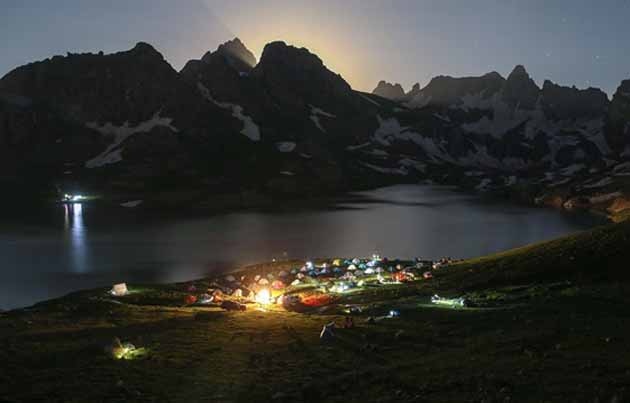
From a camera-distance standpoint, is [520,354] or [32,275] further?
[32,275]

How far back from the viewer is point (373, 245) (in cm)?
13338

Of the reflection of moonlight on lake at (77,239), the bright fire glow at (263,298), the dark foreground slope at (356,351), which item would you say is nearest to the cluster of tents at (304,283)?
the bright fire glow at (263,298)

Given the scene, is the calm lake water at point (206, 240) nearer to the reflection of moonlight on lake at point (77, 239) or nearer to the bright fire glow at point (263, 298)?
the reflection of moonlight on lake at point (77, 239)

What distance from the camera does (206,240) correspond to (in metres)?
141

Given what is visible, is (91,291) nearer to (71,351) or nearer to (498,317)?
(71,351)

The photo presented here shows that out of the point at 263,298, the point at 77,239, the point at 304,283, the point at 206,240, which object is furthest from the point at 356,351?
the point at 77,239

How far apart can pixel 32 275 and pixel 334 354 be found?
89.6 meters

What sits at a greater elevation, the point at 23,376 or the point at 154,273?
the point at 23,376

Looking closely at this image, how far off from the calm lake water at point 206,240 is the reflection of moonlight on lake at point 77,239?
9.5 inches

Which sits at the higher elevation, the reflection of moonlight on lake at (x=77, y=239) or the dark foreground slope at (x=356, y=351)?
the dark foreground slope at (x=356, y=351)

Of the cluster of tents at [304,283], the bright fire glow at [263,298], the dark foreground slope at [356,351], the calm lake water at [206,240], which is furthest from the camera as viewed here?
the calm lake water at [206,240]

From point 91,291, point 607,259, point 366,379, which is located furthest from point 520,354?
point 91,291

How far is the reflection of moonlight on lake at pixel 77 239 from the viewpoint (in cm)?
11088

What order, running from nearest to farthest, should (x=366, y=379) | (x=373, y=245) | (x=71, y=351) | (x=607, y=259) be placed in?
(x=366, y=379)
(x=71, y=351)
(x=607, y=259)
(x=373, y=245)
